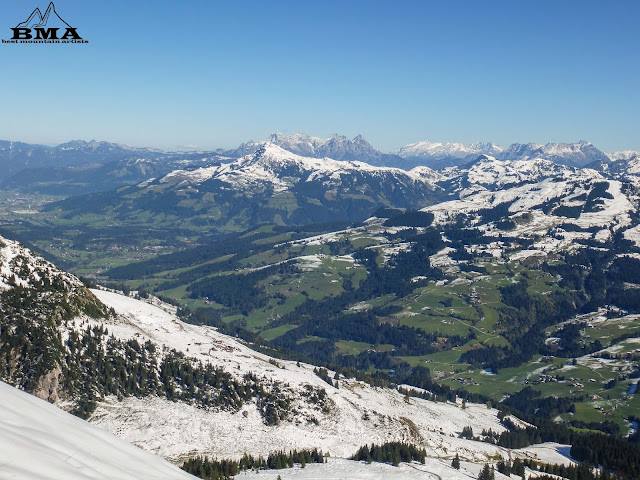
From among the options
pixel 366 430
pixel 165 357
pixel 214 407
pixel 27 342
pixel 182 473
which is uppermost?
pixel 182 473

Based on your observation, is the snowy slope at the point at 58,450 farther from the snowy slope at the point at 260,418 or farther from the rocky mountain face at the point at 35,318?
the rocky mountain face at the point at 35,318

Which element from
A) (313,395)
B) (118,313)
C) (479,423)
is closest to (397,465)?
(313,395)

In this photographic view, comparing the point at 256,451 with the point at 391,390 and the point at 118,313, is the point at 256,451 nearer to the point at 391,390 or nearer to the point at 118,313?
the point at 118,313

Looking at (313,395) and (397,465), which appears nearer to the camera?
(397,465)

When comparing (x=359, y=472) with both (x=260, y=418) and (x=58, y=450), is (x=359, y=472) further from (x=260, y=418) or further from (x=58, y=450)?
(x=58, y=450)

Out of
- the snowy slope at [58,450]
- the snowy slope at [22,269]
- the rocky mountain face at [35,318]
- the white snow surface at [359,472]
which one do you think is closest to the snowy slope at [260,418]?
the rocky mountain face at [35,318]
